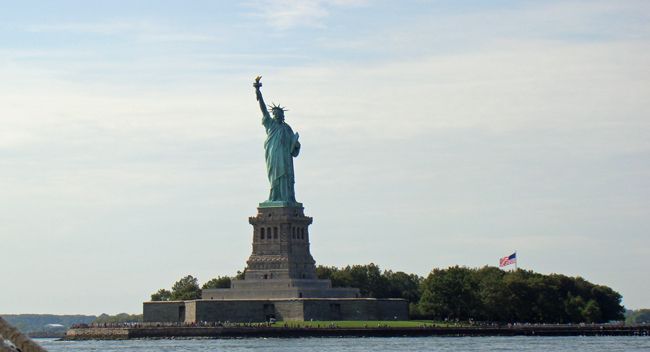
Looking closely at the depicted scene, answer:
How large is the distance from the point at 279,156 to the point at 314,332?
18.1 metres

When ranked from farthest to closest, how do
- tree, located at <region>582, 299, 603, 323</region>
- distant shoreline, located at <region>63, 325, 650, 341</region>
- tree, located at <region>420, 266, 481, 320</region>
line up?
tree, located at <region>582, 299, 603, 323</region>, tree, located at <region>420, 266, 481, 320</region>, distant shoreline, located at <region>63, 325, 650, 341</region>

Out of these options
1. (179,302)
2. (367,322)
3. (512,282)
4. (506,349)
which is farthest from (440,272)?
(506,349)

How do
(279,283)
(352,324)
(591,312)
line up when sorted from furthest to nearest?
(591,312)
(279,283)
(352,324)

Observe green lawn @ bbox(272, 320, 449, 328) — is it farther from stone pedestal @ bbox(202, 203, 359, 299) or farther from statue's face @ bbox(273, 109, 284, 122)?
statue's face @ bbox(273, 109, 284, 122)

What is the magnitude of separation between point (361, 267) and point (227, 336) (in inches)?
1448

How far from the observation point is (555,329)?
106m

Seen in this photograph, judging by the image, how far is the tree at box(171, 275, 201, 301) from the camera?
12588 cm

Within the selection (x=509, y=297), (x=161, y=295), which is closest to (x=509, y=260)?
(x=509, y=297)

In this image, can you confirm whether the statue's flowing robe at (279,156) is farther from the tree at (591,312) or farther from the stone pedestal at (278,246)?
the tree at (591,312)

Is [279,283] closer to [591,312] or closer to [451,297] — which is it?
[451,297]

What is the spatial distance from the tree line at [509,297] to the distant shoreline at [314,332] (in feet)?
18.8

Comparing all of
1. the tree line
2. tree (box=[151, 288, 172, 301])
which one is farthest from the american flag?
tree (box=[151, 288, 172, 301])

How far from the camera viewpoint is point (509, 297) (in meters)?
114

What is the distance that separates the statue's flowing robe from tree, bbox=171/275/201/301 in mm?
18667
